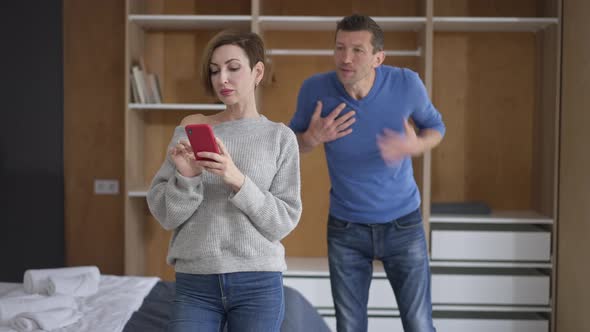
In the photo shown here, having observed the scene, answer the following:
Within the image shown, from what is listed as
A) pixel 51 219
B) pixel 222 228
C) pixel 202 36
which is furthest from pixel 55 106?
pixel 222 228

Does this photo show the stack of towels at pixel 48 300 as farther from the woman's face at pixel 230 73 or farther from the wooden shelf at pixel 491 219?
the wooden shelf at pixel 491 219

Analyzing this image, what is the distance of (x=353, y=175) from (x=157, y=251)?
2.15 metres

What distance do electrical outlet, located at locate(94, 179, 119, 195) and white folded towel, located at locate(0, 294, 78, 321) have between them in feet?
5.83

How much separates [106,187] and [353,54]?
233cm

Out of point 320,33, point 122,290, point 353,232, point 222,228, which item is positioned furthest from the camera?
point 320,33

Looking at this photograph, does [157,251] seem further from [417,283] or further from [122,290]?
[417,283]

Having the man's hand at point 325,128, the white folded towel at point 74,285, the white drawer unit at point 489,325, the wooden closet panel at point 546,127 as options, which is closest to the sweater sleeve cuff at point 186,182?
the man's hand at point 325,128

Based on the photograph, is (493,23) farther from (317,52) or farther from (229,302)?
(229,302)

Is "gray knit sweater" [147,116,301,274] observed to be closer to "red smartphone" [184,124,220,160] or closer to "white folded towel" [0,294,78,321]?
"red smartphone" [184,124,220,160]

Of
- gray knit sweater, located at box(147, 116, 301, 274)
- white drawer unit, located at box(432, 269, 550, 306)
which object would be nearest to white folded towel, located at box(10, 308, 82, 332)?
gray knit sweater, located at box(147, 116, 301, 274)

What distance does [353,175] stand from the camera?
2.16 meters

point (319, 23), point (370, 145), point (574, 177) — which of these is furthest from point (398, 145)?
point (319, 23)

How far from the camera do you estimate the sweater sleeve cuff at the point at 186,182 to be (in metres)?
1.39

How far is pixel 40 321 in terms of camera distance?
201 cm
